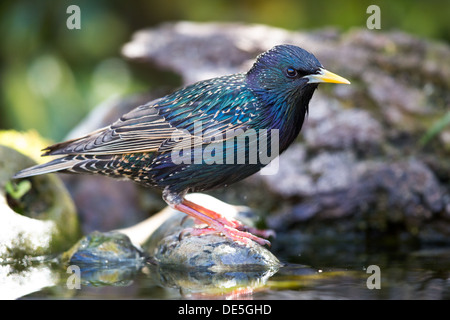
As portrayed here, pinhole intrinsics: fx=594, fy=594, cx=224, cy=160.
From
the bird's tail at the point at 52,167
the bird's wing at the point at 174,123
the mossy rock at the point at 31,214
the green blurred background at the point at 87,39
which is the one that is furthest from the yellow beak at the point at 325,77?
the green blurred background at the point at 87,39

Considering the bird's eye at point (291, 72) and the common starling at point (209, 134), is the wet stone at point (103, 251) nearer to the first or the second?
the common starling at point (209, 134)

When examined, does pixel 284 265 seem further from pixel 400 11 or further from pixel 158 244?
→ pixel 400 11

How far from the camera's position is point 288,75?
4.16 m

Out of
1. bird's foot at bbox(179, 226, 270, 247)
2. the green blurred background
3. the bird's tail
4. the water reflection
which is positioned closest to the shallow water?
the water reflection

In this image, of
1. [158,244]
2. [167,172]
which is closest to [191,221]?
[158,244]

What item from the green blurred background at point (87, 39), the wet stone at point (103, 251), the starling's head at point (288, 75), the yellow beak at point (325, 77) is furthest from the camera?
the green blurred background at point (87, 39)

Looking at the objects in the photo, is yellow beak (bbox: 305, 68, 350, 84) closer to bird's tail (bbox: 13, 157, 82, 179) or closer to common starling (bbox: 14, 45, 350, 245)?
common starling (bbox: 14, 45, 350, 245)

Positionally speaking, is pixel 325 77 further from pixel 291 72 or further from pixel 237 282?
pixel 237 282

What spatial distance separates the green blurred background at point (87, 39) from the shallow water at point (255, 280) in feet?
14.9

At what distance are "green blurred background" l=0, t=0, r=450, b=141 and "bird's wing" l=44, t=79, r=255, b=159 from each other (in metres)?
3.90

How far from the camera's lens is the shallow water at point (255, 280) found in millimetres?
3453

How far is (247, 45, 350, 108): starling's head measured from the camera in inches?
162

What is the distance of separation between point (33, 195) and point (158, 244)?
1.33 m

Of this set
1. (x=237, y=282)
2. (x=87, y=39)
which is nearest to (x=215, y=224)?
(x=237, y=282)
